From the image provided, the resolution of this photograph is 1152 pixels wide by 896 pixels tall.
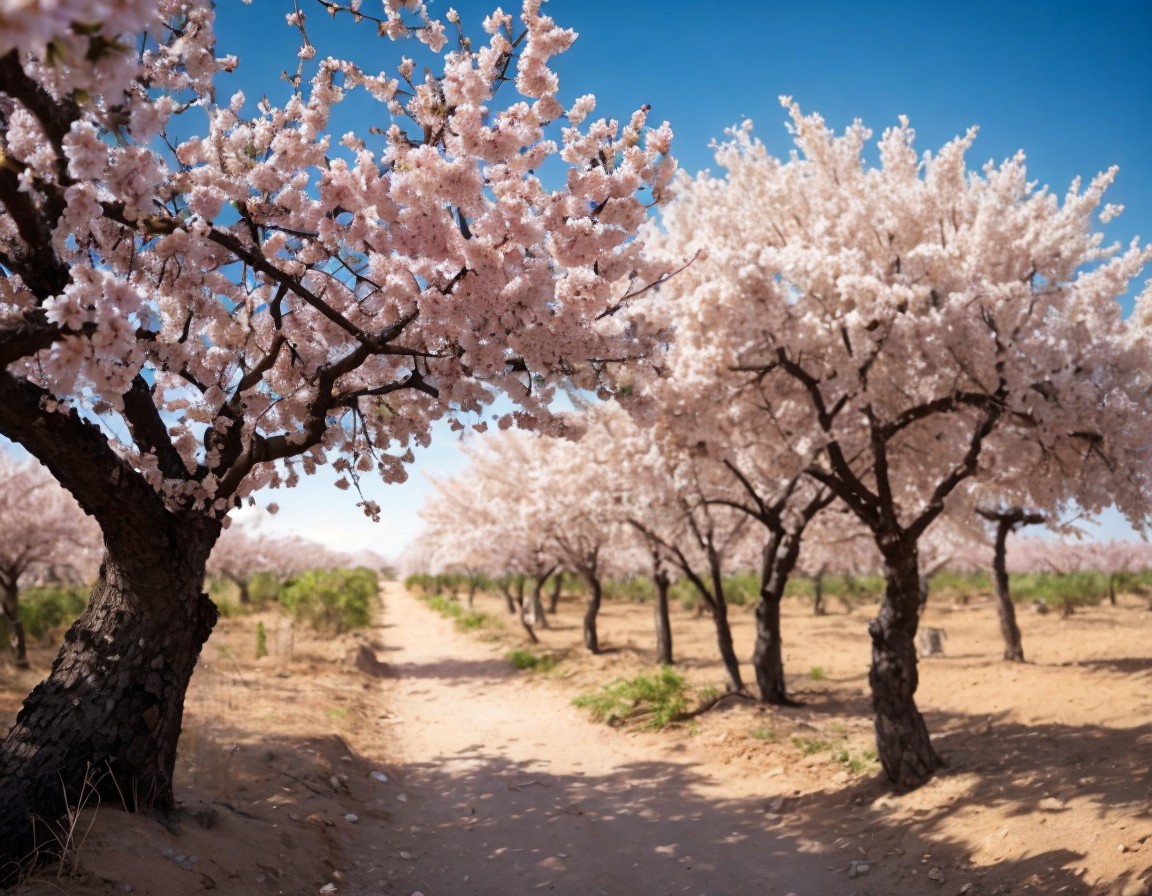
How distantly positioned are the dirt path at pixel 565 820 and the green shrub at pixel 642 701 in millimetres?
356

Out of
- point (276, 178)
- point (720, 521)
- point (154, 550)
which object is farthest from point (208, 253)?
point (720, 521)

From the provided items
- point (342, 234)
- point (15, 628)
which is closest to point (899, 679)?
point (342, 234)

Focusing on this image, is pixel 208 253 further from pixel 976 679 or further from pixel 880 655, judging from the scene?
pixel 976 679

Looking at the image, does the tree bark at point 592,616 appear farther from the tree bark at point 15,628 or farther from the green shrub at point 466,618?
the tree bark at point 15,628

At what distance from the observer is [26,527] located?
17.2 m

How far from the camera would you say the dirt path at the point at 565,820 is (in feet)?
19.9

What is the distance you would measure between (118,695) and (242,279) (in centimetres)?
316

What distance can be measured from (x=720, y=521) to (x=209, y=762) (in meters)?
14.7

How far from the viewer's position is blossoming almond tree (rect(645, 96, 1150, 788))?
7.71 m

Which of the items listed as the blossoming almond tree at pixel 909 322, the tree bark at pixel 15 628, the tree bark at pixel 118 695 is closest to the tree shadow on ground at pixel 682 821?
the blossoming almond tree at pixel 909 322

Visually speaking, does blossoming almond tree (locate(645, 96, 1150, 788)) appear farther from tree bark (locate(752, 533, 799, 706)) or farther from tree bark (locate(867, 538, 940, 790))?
tree bark (locate(752, 533, 799, 706))

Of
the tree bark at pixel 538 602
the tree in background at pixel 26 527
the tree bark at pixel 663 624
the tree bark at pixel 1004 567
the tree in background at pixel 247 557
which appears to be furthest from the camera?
the tree in background at pixel 247 557

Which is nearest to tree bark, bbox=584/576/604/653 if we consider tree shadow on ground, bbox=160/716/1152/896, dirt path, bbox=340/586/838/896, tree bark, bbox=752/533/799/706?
dirt path, bbox=340/586/838/896

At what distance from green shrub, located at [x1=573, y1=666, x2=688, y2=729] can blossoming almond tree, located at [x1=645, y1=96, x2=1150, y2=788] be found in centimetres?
413
